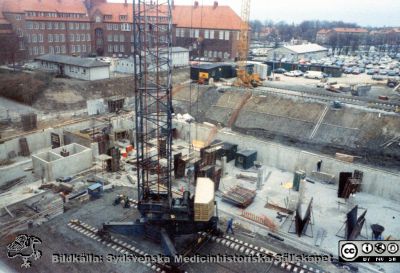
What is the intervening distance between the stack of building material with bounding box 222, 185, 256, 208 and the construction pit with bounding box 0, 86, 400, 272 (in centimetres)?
7

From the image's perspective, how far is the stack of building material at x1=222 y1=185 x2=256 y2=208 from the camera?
70.6 ft

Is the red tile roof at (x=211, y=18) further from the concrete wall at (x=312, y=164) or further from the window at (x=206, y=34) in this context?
the concrete wall at (x=312, y=164)

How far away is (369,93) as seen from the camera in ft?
148

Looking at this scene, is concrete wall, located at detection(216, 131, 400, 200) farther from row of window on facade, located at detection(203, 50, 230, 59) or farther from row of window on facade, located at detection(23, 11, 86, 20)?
row of window on facade, located at detection(23, 11, 86, 20)

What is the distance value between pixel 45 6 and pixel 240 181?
52758mm

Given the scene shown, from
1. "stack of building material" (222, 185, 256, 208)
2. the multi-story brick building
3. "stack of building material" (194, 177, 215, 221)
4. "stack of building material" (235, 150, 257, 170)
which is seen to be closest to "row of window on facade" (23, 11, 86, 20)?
the multi-story brick building

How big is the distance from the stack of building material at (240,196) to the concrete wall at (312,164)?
19.4 ft

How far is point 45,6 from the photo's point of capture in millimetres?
60375

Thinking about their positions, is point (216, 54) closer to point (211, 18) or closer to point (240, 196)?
point (211, 18)

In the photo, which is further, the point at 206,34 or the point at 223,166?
Answer: the point at 206,34

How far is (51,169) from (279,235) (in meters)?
15.8

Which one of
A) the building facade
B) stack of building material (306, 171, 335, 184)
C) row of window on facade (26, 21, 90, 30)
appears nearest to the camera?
stack of building material (306, 171, 335, 184)

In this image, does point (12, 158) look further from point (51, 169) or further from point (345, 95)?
point (345, 95)

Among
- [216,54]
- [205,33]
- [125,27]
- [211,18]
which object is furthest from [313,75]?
[125,27]
